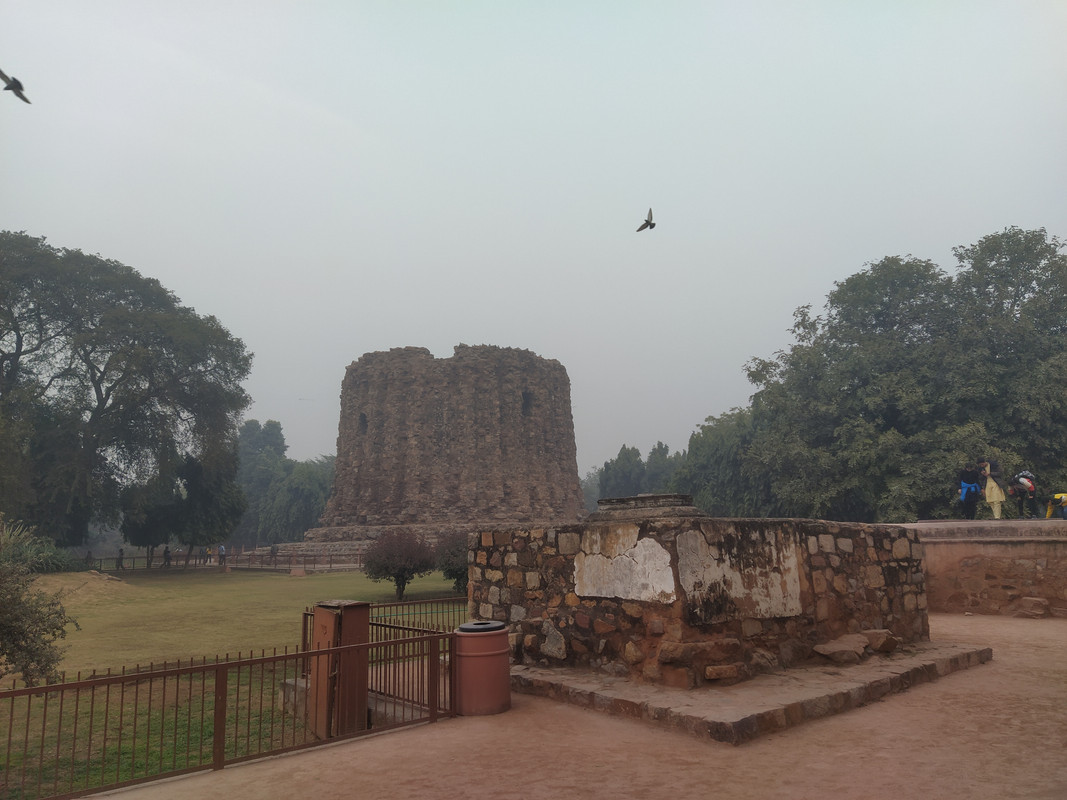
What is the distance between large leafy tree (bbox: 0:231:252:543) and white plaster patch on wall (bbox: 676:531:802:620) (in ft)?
76.8

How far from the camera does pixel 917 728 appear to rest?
3801 mm

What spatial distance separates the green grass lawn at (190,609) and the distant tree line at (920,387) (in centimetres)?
976

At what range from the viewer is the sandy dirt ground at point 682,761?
3.00m

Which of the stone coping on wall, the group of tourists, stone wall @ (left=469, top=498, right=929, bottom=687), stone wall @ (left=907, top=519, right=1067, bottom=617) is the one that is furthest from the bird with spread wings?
the group of tourists

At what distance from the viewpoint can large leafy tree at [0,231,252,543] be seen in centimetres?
2236

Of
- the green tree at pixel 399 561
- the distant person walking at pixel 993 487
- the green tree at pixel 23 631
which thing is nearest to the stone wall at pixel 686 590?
the green tree at pixel 23 631

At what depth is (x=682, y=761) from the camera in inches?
132

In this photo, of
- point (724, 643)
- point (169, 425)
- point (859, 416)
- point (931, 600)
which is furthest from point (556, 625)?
point (169, 425)

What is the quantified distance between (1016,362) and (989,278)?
273cm

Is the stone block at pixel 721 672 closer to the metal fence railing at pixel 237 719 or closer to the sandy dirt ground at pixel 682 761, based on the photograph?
the sandy dirt ground at pixel 682 761

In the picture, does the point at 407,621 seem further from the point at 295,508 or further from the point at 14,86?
the point at 295,508

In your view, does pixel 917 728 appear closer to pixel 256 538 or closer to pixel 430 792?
pixel 430 792

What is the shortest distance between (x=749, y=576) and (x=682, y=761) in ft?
5.68

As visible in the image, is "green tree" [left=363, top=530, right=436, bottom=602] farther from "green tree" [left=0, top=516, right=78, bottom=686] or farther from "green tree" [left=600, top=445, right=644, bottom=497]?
"green tree" [left=600, top=445, right=644, bottom=497]
